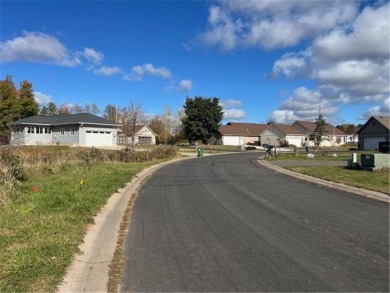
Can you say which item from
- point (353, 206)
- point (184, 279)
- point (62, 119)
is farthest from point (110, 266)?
point (62, 119)

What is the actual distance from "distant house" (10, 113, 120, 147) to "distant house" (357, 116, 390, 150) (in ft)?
132

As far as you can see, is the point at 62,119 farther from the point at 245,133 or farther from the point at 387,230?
the point at 387,230

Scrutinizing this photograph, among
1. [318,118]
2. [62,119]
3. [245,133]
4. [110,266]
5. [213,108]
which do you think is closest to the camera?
[110,266]

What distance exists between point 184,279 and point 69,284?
4.79 ft

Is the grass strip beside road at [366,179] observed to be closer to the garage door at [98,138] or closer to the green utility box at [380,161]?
the green utility box at [380,161]

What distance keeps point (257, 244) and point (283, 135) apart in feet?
288

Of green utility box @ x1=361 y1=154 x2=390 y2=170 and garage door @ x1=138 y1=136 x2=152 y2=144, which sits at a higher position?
garage door @ x1=138 y1=136 x2=152 y2=144

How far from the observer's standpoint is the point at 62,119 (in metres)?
60.7

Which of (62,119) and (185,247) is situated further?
(62,119)

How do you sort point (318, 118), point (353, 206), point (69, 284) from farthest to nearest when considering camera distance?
1. point (318, 118)
2. point (353, 206)
3. point (69, 284)

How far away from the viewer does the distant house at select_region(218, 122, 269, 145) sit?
313 ft

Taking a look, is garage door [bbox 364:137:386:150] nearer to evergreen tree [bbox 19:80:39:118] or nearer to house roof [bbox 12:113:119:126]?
house roof [bbox 12:113:119:126]

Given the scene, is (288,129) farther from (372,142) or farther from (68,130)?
(68,130)

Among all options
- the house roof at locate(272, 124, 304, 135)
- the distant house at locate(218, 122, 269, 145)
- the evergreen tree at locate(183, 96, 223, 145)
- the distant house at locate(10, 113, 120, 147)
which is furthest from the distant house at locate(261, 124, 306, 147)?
the distant house at locate(10, 113, 120, 147)
